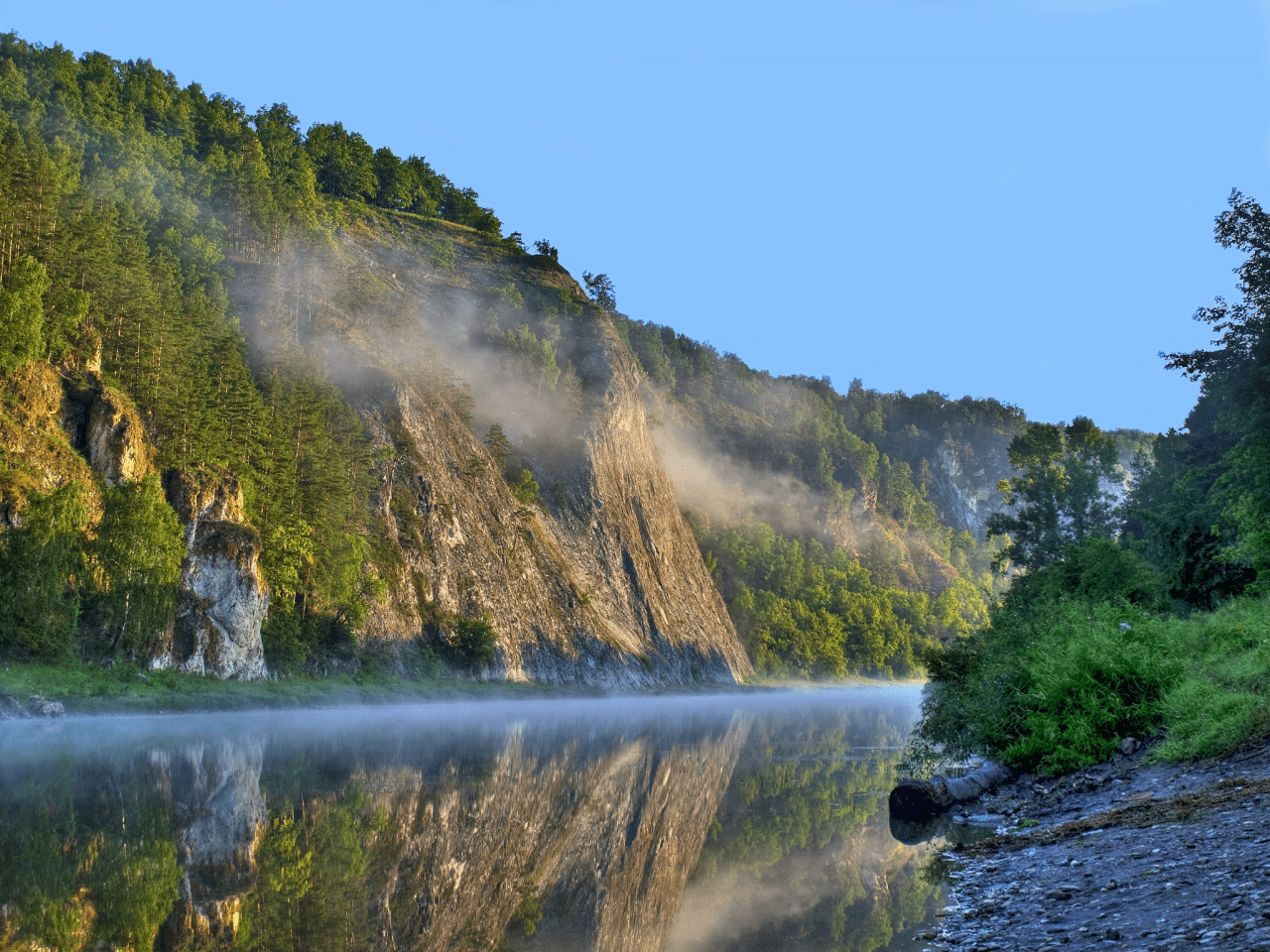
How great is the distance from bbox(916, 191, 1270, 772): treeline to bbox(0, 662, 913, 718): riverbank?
33116 millimetres

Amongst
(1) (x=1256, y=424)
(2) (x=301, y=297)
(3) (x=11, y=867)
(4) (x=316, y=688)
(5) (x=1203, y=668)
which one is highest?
(2) (x=301, y=297)

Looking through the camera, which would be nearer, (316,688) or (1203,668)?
(1203,668)

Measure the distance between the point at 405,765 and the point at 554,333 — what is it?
→ 91529mm

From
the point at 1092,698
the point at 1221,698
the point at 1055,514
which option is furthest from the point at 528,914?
the point at 1055,514

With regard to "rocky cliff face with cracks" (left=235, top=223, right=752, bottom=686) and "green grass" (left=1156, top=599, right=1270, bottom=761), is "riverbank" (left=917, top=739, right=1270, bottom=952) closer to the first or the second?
"green grass" (left=1156, top=599, right=1270, bottom=761)

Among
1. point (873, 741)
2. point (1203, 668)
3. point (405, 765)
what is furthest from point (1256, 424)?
point (405, 765)

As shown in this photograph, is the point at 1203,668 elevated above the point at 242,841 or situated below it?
above

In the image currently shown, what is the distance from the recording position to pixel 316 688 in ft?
185

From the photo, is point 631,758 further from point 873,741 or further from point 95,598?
point 95,598

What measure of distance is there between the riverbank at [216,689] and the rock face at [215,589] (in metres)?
1.57

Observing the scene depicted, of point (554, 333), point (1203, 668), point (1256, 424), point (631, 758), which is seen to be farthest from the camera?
point (554, 333)

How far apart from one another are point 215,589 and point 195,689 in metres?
8.34

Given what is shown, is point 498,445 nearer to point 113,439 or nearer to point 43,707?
point 113,439

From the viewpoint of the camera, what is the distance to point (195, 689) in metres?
47.5
